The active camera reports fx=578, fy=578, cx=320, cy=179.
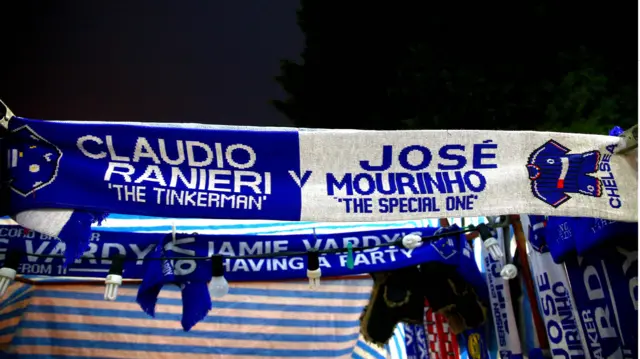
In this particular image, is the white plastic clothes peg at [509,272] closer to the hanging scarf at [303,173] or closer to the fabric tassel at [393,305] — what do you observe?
the fabric tassel at [393,305]

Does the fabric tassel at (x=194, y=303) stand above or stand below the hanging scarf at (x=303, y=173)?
below

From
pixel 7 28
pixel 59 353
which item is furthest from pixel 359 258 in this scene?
pixel 7 28

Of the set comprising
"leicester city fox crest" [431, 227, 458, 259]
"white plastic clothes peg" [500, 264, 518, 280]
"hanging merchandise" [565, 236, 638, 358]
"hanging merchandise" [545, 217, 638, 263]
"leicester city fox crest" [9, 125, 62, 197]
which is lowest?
"hanging merchandise" [565, 236, 638, 358]

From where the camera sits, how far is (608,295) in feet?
7.88

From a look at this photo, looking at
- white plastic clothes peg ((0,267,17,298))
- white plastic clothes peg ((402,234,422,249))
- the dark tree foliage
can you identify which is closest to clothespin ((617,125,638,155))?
white plastic clothes peg ((402,234,422,249))

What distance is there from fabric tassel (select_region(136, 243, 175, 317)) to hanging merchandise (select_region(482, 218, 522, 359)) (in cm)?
170

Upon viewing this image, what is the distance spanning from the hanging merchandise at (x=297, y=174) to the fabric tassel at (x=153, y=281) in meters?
0.92

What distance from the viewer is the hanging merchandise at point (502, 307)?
2982 millimetres

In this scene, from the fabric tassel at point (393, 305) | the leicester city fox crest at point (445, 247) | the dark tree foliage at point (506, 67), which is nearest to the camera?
the leicester city fox crest at point (445, 247)

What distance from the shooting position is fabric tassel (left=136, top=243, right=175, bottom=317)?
2.91 m

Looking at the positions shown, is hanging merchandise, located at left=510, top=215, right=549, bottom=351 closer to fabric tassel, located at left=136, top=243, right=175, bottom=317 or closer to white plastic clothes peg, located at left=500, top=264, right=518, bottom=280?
white plastic clothes peg, located at left=500, top=264, right=518, bottom=280

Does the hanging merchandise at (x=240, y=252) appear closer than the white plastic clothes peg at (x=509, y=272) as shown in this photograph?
No

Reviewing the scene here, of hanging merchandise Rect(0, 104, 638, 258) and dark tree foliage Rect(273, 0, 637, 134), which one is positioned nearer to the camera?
hanging merchandise Rect(0, 104, 638, 258)

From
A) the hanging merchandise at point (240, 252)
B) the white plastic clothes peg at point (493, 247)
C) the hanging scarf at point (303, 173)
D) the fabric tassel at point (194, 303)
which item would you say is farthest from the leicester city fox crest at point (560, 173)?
the fabric tassel at point (194, 303)
